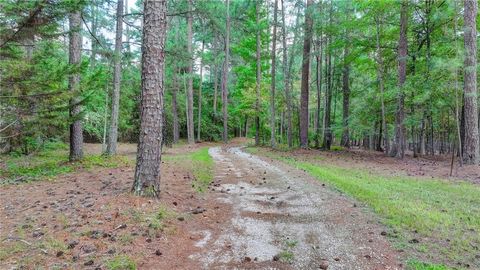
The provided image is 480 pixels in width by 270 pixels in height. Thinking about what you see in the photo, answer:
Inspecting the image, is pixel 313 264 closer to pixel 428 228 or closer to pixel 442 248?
pixel 442 248

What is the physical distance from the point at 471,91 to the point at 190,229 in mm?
12267

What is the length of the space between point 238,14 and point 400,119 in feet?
44.8

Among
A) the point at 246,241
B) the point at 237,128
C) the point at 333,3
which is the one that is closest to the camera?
the point at 246,241

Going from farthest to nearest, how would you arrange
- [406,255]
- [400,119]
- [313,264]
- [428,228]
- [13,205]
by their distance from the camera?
1. [400,119]
2. [13,205]
3. [428,228]
4. [406,255]
5. [313,264]

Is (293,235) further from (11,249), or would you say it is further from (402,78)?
(402,78)

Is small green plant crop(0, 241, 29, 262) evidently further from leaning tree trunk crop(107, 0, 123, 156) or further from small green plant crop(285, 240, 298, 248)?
leaning tree trunk crop(107, 0, 123, 156)

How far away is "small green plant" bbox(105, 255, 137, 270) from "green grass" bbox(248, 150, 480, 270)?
313 centimetres

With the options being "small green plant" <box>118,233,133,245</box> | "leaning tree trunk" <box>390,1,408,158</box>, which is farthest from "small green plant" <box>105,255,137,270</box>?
"leaning tree trunk" <box>390,1,408,158</box>

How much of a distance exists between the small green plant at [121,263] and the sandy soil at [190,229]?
75mm

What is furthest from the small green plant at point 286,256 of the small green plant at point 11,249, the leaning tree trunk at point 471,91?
the leaning tree trunk at point 471,91

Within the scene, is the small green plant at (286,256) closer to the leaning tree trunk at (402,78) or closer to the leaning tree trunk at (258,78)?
the leaning tree trunk at (402,78)

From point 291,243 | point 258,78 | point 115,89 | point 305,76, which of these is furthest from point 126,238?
point 258,78

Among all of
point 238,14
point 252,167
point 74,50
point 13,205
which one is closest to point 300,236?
point 13,205

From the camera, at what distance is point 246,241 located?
424 cm
